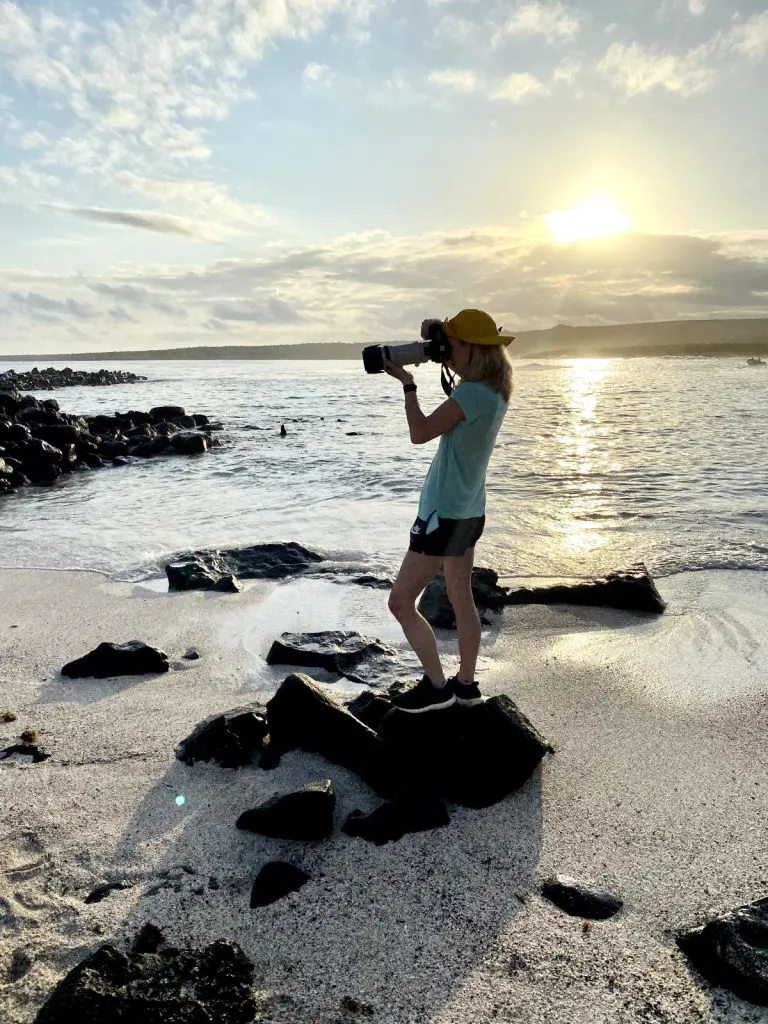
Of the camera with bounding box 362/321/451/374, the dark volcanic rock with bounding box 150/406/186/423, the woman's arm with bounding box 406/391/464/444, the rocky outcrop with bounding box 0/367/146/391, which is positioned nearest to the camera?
the woman's arm with bounding box 406/391/464/444

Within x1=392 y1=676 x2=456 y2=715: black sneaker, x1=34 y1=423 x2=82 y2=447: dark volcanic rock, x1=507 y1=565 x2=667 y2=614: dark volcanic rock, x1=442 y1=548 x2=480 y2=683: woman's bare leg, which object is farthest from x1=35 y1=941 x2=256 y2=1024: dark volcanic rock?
x1=34 y1=423 x2=82 y2=447: dark volcanic rock

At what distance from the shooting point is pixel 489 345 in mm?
3520

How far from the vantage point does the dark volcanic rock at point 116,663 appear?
4.91 metres

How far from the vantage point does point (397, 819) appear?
3258 millimetres

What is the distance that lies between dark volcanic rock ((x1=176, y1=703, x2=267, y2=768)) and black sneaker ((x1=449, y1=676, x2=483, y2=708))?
1.05 m

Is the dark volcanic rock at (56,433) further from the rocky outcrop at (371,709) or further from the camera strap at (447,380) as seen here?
the camera strap at (447,380)

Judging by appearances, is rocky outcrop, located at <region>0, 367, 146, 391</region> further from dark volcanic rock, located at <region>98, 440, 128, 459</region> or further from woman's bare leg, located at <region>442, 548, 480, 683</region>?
woman's bare leg, located at <region>442, 548, 480, 683</region>

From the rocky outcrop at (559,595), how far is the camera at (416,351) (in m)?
2.76

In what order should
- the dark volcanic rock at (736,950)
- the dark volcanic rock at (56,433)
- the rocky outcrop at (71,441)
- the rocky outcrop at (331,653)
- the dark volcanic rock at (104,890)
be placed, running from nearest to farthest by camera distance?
the dark volcanic rock at (736,950) < the dark volcanic rock at (104,890) < the rocky outcrop at (331,653) < the rocky outcrop at (71,441) < the dark volcanic rock at (56,433)

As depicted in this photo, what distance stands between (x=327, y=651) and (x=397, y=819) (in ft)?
6.69

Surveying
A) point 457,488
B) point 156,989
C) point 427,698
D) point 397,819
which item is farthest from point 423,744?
point 156,989

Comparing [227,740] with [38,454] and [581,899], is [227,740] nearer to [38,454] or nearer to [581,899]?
[581,899]

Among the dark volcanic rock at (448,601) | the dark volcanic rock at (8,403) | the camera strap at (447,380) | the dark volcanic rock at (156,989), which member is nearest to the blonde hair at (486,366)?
the camera strap at (447,380)

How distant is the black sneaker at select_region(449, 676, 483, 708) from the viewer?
3.88 m
